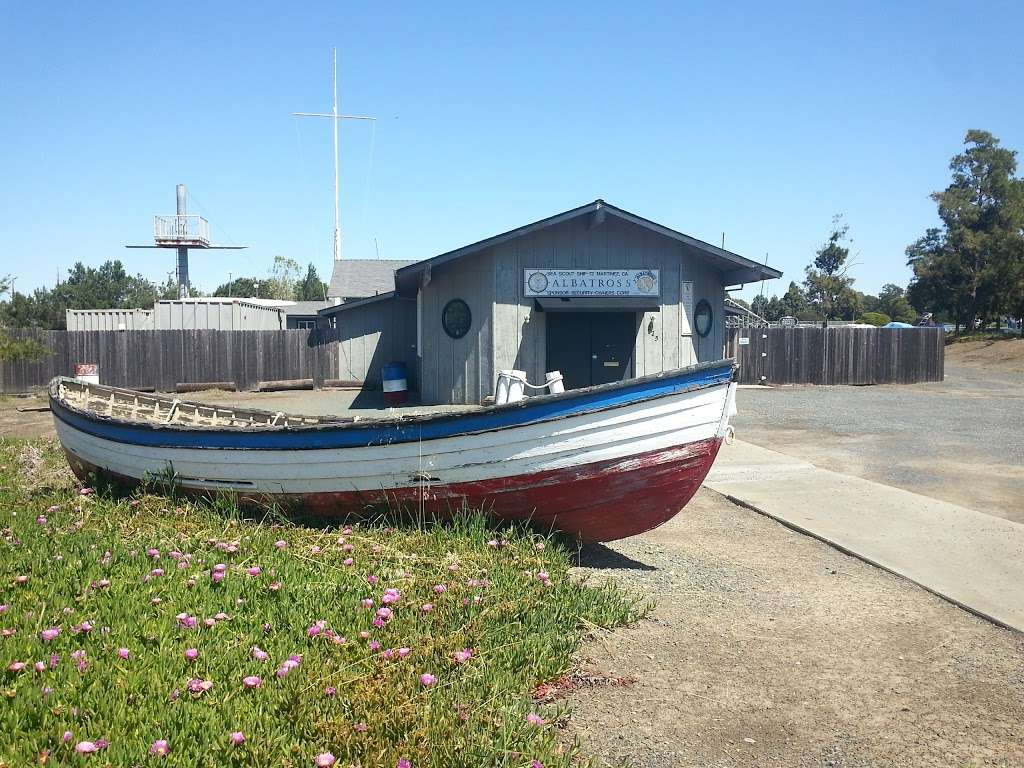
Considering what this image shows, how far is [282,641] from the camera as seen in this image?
4195mm

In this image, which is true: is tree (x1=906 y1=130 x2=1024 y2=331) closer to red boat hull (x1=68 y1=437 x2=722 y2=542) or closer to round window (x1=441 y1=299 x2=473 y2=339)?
round window (x1=441 y1=299 x2=473 y2=339)

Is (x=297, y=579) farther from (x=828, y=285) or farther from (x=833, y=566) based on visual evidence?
(x=828, y=285)

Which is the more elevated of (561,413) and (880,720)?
(561,413)

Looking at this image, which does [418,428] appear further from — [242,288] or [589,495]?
[242,288]

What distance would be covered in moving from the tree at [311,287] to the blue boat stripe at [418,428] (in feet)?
271

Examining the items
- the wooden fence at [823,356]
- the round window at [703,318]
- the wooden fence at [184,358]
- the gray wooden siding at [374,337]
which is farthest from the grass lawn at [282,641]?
the wooden fence at [823,356]

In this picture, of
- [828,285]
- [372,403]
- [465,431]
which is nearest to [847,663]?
[465,431]

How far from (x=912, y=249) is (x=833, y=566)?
59.6m

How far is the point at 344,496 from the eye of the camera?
21.8 feet

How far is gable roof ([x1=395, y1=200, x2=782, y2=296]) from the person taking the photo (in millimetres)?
16359

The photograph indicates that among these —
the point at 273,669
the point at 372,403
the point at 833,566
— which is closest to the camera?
the point at 273,669

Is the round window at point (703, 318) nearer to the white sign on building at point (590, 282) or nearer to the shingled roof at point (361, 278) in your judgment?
the white sign on building at point (590, 282)

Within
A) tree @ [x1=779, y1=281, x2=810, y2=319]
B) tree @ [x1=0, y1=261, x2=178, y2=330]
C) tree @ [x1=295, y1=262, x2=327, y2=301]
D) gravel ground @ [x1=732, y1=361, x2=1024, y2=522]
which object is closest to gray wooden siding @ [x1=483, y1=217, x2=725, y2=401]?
gravel ground @ [x1=732, y1=361, x2=1024, y2=522]

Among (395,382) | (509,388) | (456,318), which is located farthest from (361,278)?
(509,388)
